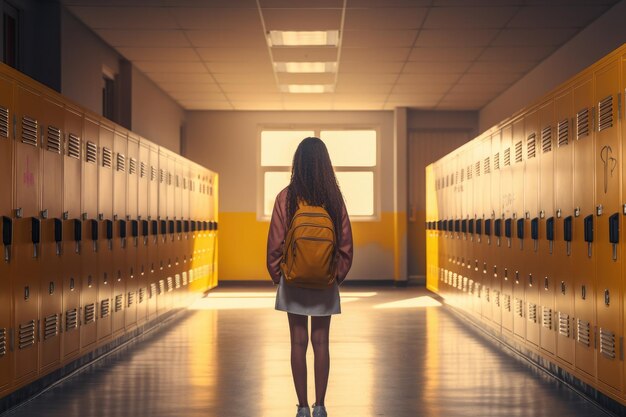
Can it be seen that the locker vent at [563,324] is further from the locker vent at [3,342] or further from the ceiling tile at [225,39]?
the ceiling tile at [225,39]

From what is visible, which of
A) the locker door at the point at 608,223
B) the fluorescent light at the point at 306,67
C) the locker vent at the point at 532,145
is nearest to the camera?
the locker door at the point at 608,223

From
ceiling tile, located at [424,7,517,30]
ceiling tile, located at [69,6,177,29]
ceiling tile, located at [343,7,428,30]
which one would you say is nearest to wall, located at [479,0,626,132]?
ceiling tile, located at [424,7,517,30]

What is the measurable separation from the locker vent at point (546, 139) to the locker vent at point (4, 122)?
119 inches

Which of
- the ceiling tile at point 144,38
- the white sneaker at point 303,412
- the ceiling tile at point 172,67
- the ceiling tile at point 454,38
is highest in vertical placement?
the ceiling tile at point 144,38

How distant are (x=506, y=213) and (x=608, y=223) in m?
2.21

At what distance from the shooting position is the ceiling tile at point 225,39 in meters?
7.75

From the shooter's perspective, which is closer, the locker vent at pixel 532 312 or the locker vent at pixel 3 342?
the locker vent at pixel 3 342

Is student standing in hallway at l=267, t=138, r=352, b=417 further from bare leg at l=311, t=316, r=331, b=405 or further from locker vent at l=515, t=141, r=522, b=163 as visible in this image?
locker vent at l=515, t=141, r=522, b=163

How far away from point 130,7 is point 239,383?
3701 millimetres

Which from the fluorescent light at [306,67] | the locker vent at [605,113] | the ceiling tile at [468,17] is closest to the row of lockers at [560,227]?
the locker vent at [605,113]

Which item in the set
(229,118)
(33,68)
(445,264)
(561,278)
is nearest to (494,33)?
(445,264)

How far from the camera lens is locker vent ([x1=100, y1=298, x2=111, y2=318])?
5.52m

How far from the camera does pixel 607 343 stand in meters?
3.87

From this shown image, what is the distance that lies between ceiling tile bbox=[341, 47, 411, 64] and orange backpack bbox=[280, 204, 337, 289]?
531 cm
